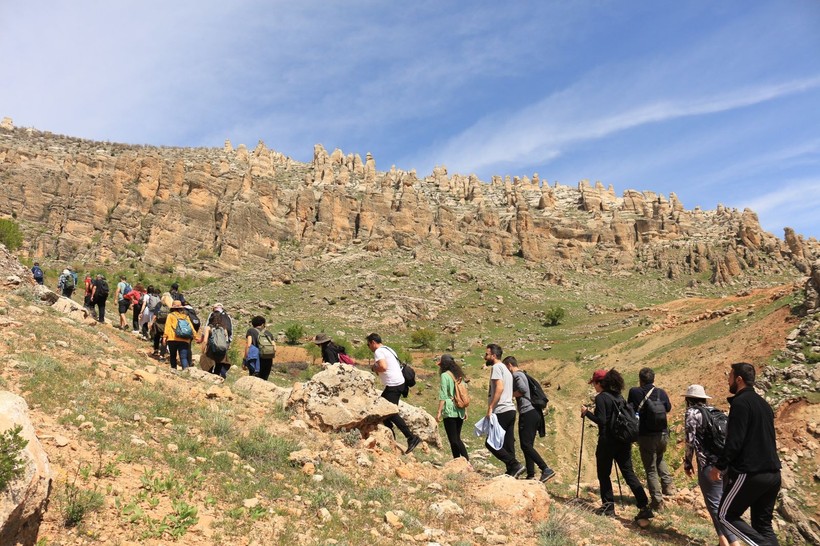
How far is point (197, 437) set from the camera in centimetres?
634

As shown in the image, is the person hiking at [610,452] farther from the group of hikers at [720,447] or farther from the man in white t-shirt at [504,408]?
the man in white t-shirt at [504,408]

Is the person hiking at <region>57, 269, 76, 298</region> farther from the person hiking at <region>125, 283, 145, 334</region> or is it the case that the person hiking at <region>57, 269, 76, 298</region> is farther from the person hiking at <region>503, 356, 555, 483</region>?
the person hiking at <region>503, 356, 555, 483</region>

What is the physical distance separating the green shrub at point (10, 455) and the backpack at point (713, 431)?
6505 millimetres

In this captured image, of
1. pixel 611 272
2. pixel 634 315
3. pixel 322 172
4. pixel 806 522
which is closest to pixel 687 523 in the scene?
pixel 806 522

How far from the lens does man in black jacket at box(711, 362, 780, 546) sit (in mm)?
5033

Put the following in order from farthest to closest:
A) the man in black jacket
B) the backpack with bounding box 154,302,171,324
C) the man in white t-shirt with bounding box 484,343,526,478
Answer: the backpack with bounding box 154,302,171,324, the man in white t-shirt with bounding box 484,343,526,478, the man in black jacket

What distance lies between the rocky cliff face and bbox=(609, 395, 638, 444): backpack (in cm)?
5511

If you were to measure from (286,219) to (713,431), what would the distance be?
2644 inches

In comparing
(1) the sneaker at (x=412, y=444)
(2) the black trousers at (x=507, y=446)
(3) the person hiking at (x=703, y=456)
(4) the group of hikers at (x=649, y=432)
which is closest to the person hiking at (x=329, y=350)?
(4) the group of hikers at (x=649, y=432)

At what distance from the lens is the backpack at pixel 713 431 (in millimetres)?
5668

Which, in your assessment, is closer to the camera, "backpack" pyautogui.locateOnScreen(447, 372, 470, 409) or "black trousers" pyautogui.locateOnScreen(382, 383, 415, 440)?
"backpack" pyautogui.locateOnScreen(447, 372, 470, 409)

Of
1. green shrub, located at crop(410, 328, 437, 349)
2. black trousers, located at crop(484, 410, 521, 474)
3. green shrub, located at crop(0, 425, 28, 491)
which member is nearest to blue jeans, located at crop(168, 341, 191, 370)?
black trousers, located at crop(484, 410, 521, 474)

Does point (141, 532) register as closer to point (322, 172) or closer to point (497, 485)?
point (497, 485)

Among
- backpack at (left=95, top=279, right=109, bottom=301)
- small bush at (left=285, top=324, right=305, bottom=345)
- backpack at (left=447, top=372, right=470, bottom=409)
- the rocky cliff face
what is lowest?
small bush at (left=285, top=324, right=305, bottom=345)
